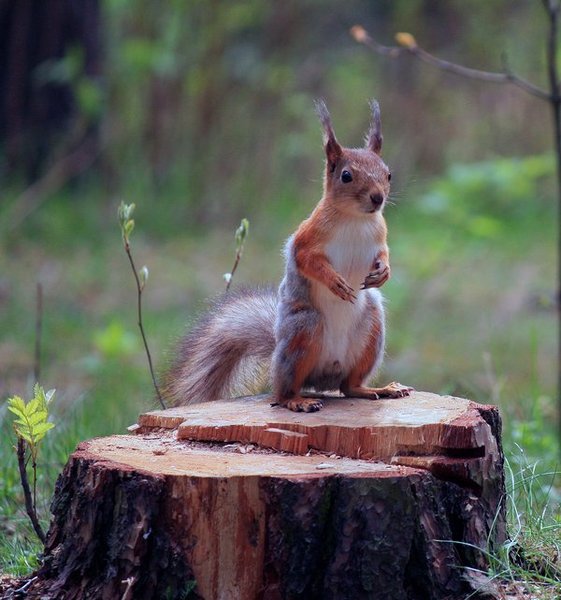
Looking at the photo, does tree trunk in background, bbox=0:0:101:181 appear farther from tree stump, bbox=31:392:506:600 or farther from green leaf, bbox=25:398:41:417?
tree stump, bbox=31:392:506:600

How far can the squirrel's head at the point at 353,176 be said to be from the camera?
3.03m

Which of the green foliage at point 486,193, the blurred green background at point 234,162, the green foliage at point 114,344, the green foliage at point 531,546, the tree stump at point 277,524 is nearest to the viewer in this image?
the tree stump at point 277,524

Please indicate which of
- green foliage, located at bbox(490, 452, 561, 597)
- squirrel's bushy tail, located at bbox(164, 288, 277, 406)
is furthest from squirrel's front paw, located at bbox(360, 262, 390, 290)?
green foliage, located at bbox(490, 452, 561, 597)

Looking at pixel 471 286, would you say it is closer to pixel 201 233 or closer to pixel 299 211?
pixel 299 211

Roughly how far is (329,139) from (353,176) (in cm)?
14

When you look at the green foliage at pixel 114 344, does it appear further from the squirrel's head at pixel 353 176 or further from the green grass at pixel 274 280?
the squirrel's head at pixel 353 176

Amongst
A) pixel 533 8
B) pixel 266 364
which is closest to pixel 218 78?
pixel 533 8

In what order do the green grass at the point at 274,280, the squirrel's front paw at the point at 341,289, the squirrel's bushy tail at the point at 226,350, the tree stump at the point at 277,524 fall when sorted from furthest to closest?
the green grass at the point at 274,280 < the squirrel's bushy tail at the point at 226,350 < the squirrel's front paw at the point at 341,289 < the tree stump at the point at 277,524

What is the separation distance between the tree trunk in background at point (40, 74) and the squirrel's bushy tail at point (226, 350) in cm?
581

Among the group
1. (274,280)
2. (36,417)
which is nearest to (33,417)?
(36,417)

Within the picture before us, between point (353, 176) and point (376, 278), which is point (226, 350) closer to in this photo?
point (376, 278)

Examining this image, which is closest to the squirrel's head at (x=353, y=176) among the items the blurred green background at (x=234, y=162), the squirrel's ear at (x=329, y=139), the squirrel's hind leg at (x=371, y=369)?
the squirrel's ear at (x=329, y=139)

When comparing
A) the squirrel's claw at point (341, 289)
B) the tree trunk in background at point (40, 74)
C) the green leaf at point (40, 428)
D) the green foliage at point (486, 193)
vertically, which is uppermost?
the tree trunk in background at point (40, 74)

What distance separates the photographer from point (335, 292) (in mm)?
3002
